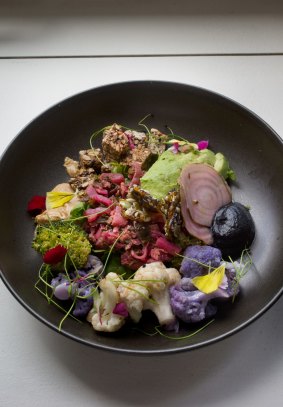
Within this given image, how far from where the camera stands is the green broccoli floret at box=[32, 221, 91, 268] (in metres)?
1.44

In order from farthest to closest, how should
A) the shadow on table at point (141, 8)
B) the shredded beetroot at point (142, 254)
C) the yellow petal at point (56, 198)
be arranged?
1. the shadow on table at point (141, 8)
2. the yellow petal at point (56, 198)
3. the shredded beetroot at point (142, 254)

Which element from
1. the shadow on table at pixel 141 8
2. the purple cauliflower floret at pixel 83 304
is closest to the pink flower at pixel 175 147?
the purple cauliflower floret at pixel 83 304

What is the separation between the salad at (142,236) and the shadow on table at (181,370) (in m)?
0.12

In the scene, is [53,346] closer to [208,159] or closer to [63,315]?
[63,315]

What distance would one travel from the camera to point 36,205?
5.17 ft

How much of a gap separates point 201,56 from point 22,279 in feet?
3.54

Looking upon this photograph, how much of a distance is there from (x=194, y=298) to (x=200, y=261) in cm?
11

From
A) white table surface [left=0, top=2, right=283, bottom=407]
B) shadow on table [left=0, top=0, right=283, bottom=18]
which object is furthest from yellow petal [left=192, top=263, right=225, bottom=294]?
shadow on table [left=0, top=0, right=283, bottom=18]

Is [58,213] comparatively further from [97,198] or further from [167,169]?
[167,169]

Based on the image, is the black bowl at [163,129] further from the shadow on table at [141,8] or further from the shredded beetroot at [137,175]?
the shadow on table at [141,8]

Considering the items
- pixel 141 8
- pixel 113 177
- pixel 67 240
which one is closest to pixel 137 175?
pixel 113 177

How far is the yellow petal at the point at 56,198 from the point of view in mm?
1564

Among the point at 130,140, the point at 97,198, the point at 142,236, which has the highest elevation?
the point at 130,140

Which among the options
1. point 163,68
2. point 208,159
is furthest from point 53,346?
point 163,68
